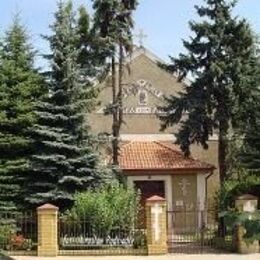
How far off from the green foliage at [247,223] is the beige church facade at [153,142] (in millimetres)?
22398

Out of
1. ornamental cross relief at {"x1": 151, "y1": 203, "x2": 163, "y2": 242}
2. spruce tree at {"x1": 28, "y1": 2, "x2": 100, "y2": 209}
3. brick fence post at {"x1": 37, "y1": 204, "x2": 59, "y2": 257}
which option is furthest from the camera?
spruce tree at {"x1": 28, "y1": 2, "x2": 100, "y2": 209}

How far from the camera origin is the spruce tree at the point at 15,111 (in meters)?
22.7

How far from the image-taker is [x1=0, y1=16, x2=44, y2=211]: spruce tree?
22672 mm

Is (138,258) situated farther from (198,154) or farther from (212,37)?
(198,154)

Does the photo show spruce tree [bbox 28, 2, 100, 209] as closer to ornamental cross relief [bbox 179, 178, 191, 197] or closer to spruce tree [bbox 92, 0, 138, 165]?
spruce tree [bbox 92, 0, 138, 165]

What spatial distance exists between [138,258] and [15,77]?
808 centimetres

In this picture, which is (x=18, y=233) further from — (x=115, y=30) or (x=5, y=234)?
(x=115, y=30)

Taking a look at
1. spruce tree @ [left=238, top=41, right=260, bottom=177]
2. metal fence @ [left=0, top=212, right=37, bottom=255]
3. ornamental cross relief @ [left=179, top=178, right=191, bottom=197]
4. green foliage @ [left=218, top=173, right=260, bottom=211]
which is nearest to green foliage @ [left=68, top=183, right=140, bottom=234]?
metal fence @ [left=0, top=212, right=37, bottom=255]

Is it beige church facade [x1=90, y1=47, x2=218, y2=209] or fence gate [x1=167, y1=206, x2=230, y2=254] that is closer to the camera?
fence gate [x1=167, y1=206, x2=230, y2=254]

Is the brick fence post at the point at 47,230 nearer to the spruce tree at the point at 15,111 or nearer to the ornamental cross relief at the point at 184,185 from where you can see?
the spruce tree at the point at 15,111

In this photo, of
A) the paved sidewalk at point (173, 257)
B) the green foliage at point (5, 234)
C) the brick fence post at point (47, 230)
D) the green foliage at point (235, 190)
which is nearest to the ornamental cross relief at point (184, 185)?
the green foliage at point (235, 190)

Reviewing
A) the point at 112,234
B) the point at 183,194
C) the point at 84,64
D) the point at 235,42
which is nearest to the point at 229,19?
the point at 235,42

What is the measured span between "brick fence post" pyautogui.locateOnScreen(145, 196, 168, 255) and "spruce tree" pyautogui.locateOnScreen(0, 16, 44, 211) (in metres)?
4.51

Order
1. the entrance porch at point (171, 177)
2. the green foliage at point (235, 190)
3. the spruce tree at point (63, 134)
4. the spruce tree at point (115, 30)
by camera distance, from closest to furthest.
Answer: the spruce tree at point (63, 134) → the green foliage at point (235, 190) → the spruce tree at point (115, 30) → the entrance porch at point (171, 177)
